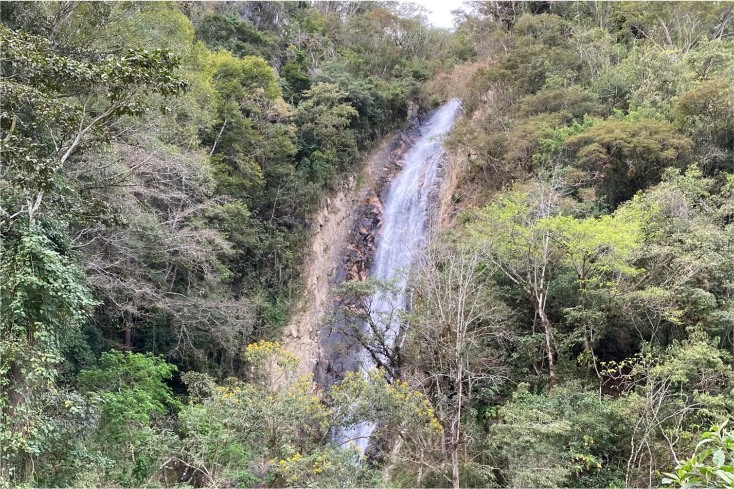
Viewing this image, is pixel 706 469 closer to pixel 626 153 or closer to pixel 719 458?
pixel 719 458

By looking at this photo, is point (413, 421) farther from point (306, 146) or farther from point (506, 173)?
point (306, 146)

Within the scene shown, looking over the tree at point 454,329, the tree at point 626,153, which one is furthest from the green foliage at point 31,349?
the tree at point 626,153

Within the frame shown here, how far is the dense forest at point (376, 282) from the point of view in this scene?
6684mm

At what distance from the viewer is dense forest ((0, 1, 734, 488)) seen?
21.9 feet

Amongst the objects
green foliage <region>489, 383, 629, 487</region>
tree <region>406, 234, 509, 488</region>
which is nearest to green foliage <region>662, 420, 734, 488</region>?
green foliage <region>489, 383, 629, 487</region>

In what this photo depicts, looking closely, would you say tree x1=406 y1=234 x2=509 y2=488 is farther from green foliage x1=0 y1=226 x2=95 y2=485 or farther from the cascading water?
green foliage x1=0 y1=226 x2=95 y2=485

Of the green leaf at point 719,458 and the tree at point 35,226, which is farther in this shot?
the tree at point 35,226

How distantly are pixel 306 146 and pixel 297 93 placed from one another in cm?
359

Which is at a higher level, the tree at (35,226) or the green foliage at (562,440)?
the tree at (35,226)

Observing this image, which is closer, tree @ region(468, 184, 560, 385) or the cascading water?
tree @ region(468, 184, 560, 385)

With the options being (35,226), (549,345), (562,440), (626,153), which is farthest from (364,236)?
(35,226)

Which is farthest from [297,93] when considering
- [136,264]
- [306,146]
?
[136,264]

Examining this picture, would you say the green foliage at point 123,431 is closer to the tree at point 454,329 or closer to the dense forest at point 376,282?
the dense forest at point 376,282

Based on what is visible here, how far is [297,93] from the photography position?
2416cm
